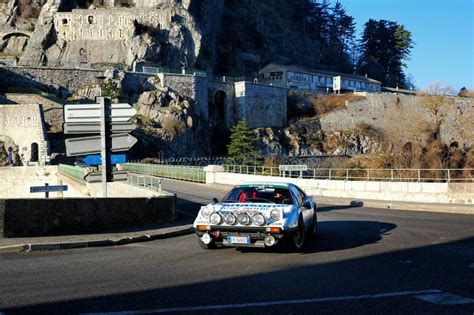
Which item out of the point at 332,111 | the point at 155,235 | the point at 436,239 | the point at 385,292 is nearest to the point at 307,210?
the point at 436,239

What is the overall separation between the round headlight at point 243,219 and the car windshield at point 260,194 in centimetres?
122

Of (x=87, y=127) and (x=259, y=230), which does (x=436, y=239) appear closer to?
(x=259, y=230)

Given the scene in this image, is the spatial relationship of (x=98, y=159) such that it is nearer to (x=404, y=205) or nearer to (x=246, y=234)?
(x=246, y=234)

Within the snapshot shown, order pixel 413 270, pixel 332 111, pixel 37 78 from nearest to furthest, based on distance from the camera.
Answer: pixel 413 270 → pixel 37 78 → pixel 332 111

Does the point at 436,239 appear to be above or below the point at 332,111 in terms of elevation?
below

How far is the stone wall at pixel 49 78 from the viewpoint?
6712cm

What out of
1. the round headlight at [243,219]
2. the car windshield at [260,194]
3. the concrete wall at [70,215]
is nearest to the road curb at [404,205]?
the car windshield at [260,194]

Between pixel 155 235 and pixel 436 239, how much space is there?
6.95 meters

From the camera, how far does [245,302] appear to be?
6.95m

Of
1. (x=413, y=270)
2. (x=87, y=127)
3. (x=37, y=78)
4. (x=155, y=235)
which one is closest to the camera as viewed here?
(x=413, y=270)

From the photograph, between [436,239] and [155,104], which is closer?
[436,239]

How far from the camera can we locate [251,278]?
8.55 m

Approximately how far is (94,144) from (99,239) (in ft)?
12.7

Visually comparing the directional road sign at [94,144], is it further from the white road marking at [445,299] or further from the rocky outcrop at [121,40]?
the rocky outcrop at [121,40]
